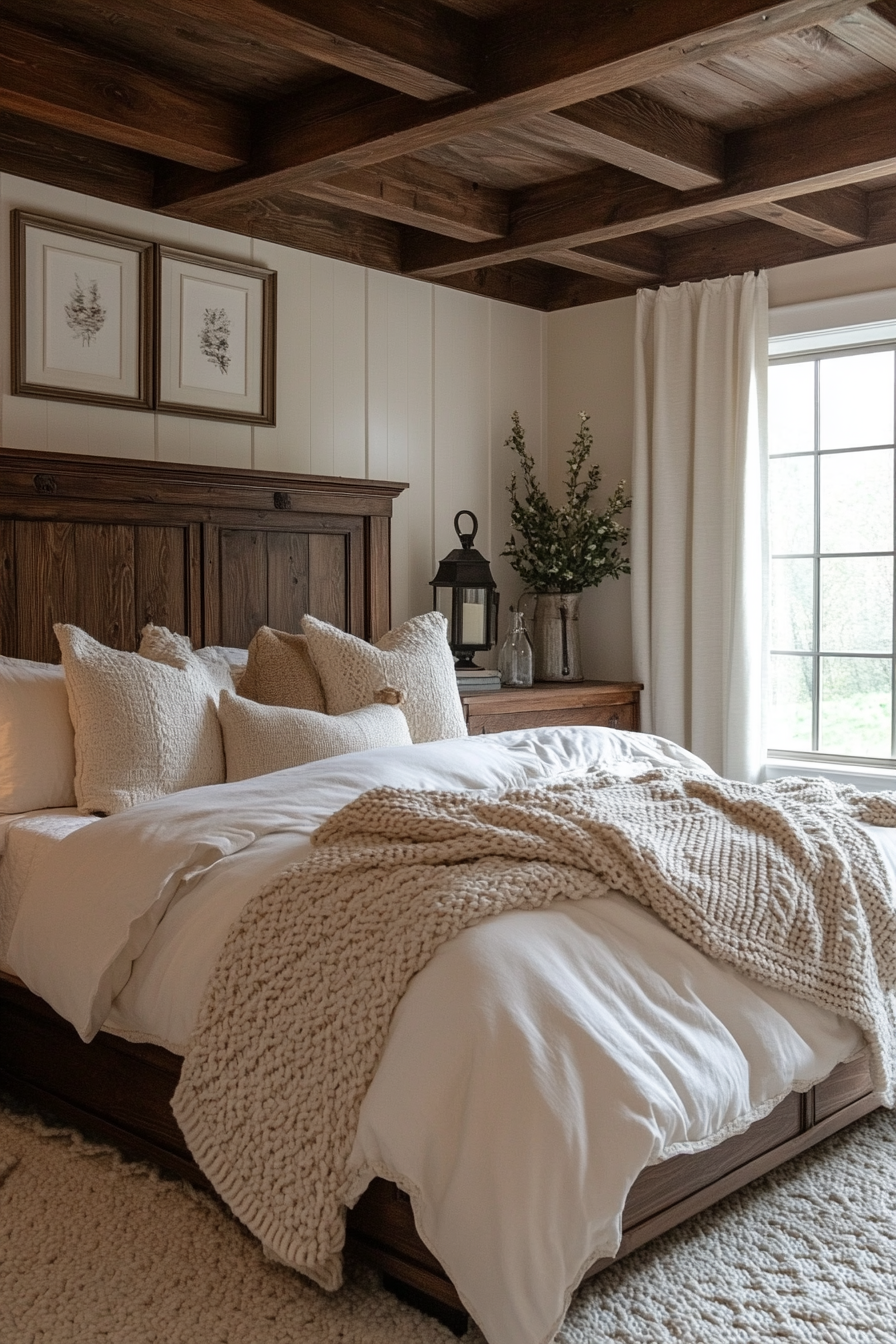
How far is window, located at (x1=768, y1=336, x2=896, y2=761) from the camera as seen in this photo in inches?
174

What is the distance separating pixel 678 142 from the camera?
343 centimetres

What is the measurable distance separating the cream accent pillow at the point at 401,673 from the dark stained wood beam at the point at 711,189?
4.58ft

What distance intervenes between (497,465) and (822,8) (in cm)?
259

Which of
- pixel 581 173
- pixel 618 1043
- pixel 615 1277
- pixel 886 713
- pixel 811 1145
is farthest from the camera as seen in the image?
pixel 886 713

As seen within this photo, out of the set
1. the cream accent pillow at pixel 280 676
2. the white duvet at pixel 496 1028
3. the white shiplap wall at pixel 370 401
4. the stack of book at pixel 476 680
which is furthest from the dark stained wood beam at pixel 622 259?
the white duvet at pixel 496 1028

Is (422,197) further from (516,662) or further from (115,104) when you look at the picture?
(516,662)

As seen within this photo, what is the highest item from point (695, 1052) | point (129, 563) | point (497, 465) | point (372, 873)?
point (497, 465)

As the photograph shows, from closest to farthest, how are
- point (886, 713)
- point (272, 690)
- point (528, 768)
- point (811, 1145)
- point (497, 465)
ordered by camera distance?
point (811, 1145) < point (528, 768) < point (272, 690) < point (886, 713) < point (497, 465)

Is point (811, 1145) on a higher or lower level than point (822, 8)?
lower

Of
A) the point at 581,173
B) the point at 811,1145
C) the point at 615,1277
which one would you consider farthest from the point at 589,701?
the point at 615,1277

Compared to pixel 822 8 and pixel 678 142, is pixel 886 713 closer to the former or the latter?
pixel 678 142

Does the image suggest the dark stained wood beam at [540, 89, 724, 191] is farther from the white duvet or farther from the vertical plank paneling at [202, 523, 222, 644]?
the white duvet

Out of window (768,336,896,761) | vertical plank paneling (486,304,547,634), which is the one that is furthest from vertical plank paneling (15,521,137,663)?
window (768,336,896,761)

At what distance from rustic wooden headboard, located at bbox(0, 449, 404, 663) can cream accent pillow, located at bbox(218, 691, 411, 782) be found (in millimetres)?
682
